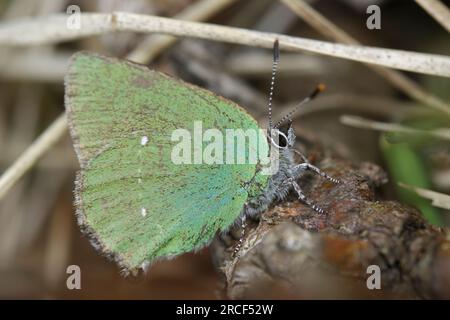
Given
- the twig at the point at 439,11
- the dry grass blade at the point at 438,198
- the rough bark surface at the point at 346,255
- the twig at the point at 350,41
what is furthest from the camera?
the twig at the point at 350,41

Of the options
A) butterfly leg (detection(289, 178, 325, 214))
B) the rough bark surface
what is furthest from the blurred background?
the rough bark surface

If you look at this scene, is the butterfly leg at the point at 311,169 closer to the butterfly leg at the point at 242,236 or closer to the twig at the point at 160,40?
the butterfly leg at the point at 242,236

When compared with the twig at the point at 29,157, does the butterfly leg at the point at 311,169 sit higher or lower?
lower

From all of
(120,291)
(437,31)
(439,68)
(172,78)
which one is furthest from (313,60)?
(120,291)

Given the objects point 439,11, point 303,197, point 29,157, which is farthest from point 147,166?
point 439,11

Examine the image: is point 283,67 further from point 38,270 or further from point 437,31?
point 38,270

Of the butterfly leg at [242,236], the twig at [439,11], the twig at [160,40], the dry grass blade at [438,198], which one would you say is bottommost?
the butterfly leg at [242,236]

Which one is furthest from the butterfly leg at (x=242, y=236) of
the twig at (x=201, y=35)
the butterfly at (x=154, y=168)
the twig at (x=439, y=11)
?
the twig at (x=439, y=11)
